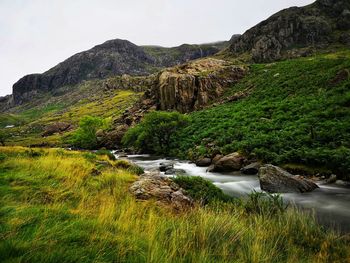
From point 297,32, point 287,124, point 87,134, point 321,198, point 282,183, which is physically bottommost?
point 87,134

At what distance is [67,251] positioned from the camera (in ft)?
13.4

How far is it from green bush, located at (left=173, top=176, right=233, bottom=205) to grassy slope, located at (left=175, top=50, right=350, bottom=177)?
419 inches

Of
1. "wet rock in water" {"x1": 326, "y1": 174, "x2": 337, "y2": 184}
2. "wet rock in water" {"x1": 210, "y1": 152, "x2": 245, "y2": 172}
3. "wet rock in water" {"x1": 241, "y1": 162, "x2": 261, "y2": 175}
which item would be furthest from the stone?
"wet rock in water" {"x1": 326, "y1": 174, "x2": 337, "y2": 184}

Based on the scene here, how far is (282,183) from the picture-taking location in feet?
60.3

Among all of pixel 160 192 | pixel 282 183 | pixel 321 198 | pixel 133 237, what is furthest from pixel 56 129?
pixel 133 237

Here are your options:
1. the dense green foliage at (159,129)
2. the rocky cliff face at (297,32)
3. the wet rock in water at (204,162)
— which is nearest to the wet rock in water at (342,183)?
the wet rock in water at (204,162)

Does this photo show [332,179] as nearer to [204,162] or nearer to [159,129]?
[204,162]

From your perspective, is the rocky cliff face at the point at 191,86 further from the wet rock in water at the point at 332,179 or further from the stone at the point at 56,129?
the stone at the point at 56,129

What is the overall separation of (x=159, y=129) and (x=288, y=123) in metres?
20.4

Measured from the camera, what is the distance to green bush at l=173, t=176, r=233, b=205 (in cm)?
1305

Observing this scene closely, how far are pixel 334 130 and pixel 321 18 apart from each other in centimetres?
11808

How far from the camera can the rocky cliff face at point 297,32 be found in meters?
110

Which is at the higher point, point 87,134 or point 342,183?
point 342,183

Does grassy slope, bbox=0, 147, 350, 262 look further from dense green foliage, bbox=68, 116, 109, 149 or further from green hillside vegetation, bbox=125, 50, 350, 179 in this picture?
dense green foliage, bbox=68, 116, 109, 149
